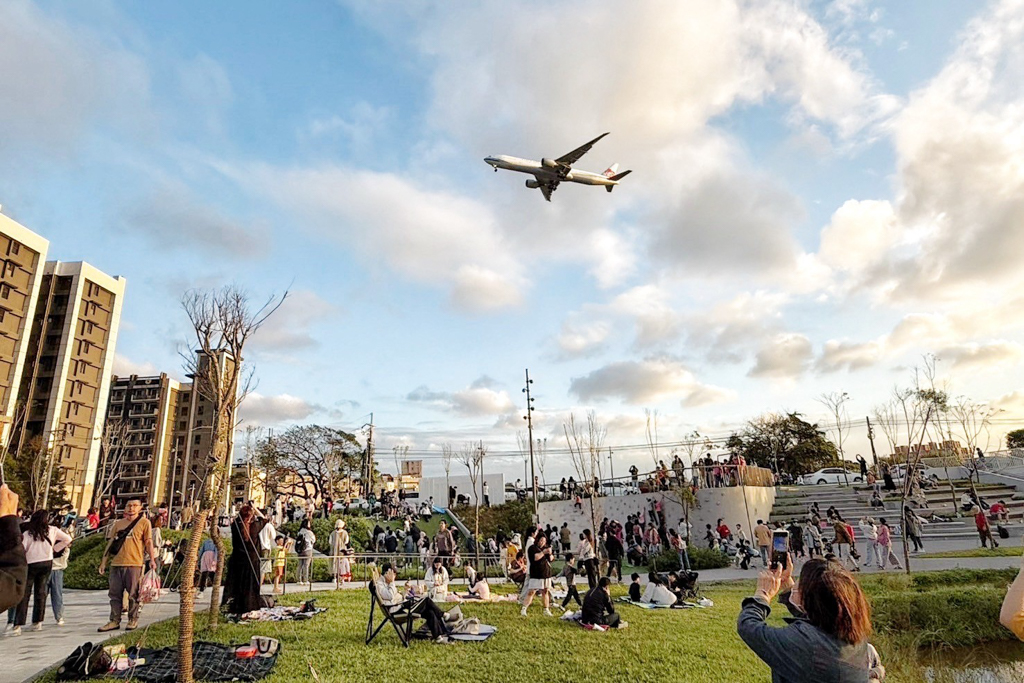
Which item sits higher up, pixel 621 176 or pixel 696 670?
pixel 621 176

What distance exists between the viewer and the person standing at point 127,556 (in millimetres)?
8836

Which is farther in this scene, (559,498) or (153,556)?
(559,498)

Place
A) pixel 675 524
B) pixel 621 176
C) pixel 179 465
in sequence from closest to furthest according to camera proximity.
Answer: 1. pixel 621 176
2. pixel 675 524
3. pixel 179 465

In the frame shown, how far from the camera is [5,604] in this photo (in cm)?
304

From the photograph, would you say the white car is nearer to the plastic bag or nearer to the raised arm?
the plastic bag

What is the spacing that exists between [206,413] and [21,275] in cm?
3621

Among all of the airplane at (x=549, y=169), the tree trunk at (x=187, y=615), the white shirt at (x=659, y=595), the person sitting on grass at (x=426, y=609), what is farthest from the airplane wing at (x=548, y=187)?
the tree trunk at (x=187, y=615)

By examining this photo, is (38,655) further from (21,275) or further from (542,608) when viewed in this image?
(21,275)

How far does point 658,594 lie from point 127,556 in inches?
390

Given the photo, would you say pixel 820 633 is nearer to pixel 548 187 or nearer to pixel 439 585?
pixel 439 585

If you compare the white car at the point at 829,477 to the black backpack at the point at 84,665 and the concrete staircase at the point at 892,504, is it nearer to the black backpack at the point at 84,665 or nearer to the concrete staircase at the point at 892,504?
the concrete staircase at the point at 892,504

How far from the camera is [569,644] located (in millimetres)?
8820

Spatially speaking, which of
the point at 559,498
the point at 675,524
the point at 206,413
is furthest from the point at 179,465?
the point at 675,524

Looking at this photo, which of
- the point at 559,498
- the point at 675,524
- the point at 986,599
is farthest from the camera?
the point at 559,498
